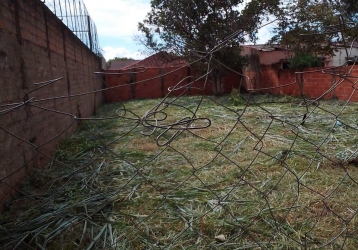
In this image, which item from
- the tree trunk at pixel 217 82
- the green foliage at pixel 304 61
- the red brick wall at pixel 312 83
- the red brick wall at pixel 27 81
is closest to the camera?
the red brick wall at pixel 27 81

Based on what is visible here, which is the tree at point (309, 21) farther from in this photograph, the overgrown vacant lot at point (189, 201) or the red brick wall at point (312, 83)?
the overgrown vacant lot at point (189, 201)

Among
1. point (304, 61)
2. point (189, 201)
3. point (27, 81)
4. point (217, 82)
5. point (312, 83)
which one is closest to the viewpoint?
point (189, 201)

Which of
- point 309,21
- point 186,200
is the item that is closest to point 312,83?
point 309,21

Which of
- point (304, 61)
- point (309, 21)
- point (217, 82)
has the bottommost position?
point (217, 82)

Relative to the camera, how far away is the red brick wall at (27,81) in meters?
2.44

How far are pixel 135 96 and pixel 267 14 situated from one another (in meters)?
6.56

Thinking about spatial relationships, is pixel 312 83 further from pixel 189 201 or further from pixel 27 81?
pixel 27 81

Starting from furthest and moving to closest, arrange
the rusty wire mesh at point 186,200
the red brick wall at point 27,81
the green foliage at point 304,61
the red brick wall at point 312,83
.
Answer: the green foliage at point 304,61
the red brick wall at point 312,83
the red brick wall at point 27,81
the rusty wire mesh at point 186,200

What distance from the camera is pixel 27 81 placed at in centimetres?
308

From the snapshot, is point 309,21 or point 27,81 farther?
point 309,21

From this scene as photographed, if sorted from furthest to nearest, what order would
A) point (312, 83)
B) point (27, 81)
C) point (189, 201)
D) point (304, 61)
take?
point (304, 61) → point (312, 83) → point (27, 81) → point (189, 201)

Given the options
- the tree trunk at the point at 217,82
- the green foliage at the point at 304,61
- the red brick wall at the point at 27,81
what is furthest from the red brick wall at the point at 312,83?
the red brick wall at the point at 27,81

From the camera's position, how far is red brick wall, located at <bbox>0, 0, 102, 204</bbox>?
244cm

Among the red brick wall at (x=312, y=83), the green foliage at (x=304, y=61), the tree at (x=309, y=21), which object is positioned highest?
the tree at (x=309, y=21)
